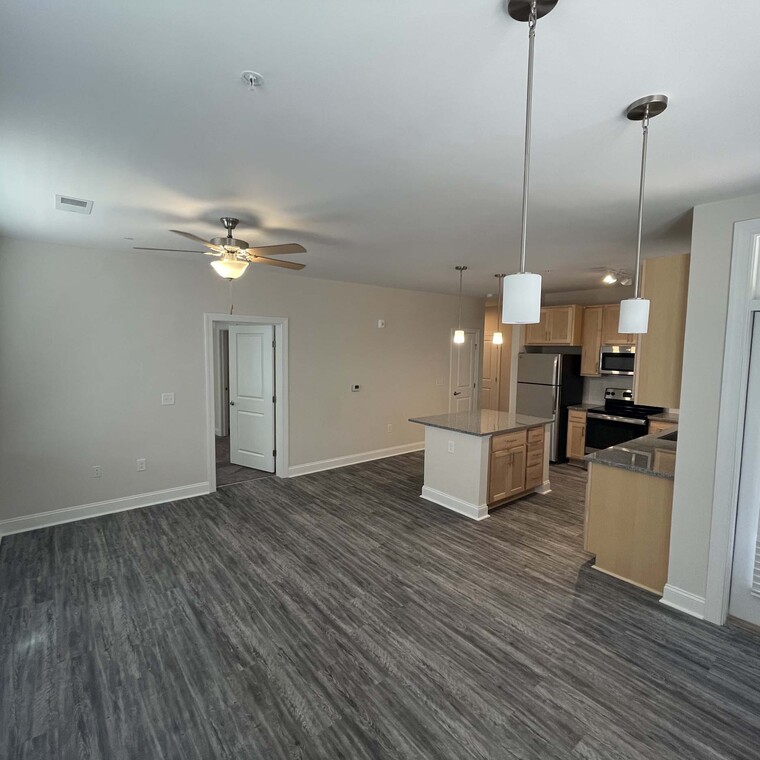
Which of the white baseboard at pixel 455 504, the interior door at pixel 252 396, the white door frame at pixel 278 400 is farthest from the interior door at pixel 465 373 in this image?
the interior door at pixel 252 396

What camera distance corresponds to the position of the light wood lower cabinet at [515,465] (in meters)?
4.20

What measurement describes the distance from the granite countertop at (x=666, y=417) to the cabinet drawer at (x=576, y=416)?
865mm

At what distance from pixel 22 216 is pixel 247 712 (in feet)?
11.6

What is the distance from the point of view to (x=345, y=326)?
228 inches

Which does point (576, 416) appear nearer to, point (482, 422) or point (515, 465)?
point (515, 465)

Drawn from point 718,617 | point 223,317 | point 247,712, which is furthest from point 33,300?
point 718,617

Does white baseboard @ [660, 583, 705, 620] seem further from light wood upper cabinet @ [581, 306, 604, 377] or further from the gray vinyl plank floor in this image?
light wood upper cabinet @ [581, 306, 604, 377]

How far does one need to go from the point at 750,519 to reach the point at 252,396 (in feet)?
A: 16.5

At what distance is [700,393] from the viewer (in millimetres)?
2580

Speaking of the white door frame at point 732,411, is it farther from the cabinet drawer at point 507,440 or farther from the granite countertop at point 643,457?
the cabinet drawer at point 507,440

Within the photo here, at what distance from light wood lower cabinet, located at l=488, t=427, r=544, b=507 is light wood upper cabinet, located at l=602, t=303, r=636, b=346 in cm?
207

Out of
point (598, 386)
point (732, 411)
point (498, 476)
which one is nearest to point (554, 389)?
point (598, 386)

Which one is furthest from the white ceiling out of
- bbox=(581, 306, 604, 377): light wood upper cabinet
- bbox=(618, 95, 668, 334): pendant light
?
bbox=(581, 306, 604, 377): light wood upper cabinet

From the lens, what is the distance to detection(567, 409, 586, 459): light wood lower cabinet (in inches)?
232
